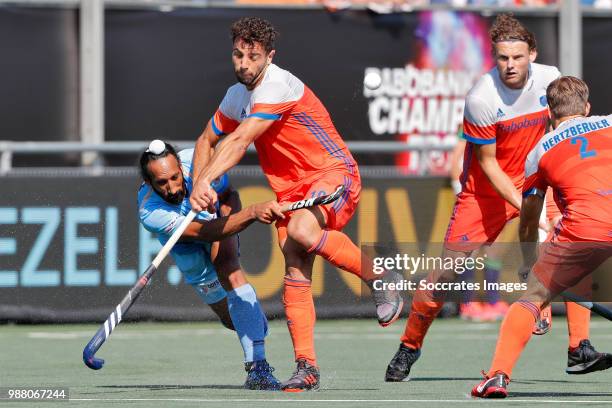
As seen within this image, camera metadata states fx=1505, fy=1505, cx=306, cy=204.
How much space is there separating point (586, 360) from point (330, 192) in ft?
6.02

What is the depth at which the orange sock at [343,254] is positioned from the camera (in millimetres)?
8133

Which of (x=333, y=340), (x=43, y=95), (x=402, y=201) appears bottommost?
(x=333, y=340)

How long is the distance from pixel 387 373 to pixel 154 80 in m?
6.66

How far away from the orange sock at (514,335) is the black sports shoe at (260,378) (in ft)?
4.48

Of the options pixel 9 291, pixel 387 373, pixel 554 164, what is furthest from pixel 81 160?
pixel 554 164

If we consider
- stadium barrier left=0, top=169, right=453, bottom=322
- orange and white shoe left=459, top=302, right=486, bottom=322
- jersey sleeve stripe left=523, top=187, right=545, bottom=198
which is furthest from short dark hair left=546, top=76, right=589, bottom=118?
orange and white shoe left=459, top=302, right=486, bottom=322

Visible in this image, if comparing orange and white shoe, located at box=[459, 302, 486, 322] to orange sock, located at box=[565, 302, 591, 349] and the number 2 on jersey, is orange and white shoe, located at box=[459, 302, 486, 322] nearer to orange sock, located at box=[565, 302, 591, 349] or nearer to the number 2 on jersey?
orange sock, located at box=[565, 302, 591, 349]

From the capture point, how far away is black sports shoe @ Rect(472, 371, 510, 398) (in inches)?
289

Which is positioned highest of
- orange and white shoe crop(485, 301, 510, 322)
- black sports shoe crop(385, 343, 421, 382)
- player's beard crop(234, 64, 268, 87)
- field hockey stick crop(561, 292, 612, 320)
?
player's beard crop(234, 64, 268, 87)

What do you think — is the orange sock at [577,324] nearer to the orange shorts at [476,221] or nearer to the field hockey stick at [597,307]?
the field hockey stick at [597,307]

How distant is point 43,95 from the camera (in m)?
14.5

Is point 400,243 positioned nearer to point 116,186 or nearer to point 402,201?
point 402,201

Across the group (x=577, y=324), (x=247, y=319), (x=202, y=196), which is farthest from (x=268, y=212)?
(x=577, y=324)

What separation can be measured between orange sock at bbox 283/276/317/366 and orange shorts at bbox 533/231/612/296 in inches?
52.3
